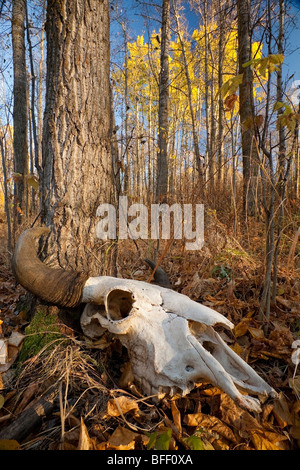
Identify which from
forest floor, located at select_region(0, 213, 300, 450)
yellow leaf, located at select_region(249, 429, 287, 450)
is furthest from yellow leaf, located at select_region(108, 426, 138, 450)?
yellow leaf, located at select_region(249, 429, 287, 450)

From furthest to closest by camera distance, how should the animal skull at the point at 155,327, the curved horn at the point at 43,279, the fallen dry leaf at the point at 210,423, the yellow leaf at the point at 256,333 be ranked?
the yellow leaf at the point at 256,333 → the curved horn at the point at 43,279 → the animal skull at the point at 155,327 → the fallen dry leaf at the point at 210,423

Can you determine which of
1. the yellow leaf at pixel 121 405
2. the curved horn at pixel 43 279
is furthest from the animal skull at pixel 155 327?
the yellow leaf at pixel 121 405

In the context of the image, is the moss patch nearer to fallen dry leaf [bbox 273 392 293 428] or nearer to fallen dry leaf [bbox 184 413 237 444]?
fallen dry leaf [bbox 184 413 237 444]

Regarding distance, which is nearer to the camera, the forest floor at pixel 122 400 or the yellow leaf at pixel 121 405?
the forest floor at pixel 122 400

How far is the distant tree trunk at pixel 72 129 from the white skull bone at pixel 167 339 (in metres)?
0.47

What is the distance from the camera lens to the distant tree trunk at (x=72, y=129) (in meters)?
1.87

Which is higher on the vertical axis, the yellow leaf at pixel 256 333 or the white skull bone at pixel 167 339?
the white skull bone at pixel 167 339

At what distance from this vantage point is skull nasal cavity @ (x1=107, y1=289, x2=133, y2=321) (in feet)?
5.27

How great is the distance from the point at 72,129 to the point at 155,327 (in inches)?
65.2

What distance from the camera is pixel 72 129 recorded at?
1.89m

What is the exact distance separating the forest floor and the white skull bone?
112 millimetres

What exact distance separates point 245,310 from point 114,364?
1257 millimetres

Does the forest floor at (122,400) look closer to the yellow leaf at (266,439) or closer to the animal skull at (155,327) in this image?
the yellow leaf at (266,439)
